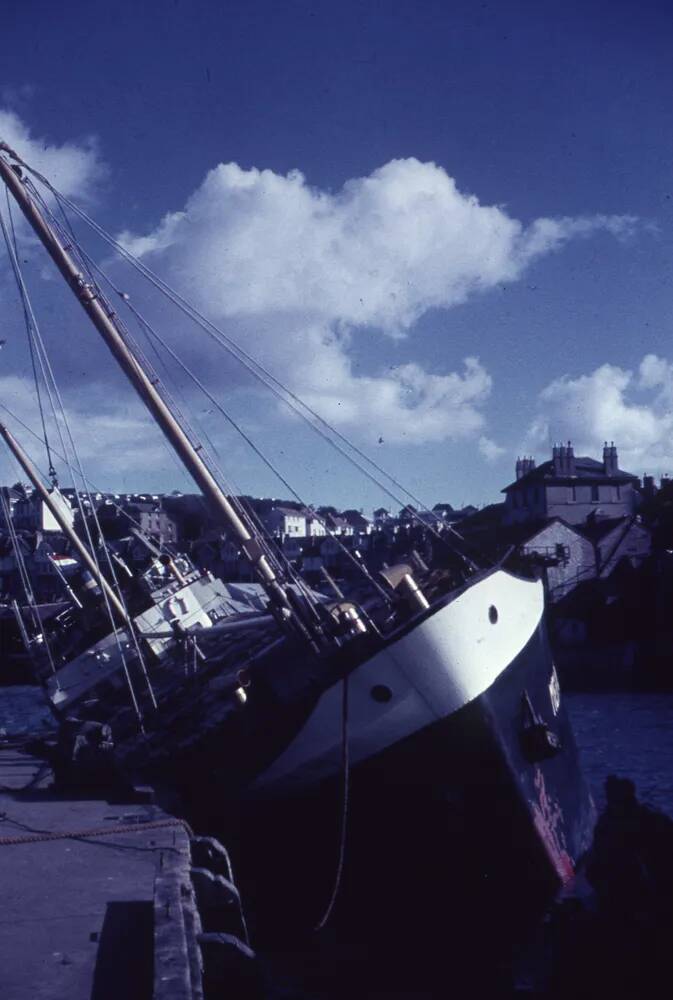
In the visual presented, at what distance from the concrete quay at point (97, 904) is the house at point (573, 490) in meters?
64.8

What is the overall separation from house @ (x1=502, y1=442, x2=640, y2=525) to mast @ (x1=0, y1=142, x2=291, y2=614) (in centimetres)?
5945

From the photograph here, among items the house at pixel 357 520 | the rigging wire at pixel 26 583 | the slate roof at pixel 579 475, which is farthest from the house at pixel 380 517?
the rigging wire at pixel 26 583

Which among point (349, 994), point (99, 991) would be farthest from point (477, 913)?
point (99, 991)

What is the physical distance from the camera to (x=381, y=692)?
12.5m

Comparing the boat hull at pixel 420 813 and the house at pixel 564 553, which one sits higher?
the house at pixel 564 553

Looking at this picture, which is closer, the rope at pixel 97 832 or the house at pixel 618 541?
the rope at pixel 97 832

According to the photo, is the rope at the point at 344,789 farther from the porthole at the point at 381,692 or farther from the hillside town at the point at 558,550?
the hillside town at the point at 558,550

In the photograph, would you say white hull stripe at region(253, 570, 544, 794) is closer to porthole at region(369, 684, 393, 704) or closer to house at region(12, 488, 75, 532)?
porthole at region(369, 684, 393, 704)

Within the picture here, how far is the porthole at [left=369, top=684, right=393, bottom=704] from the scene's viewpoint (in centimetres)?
1251

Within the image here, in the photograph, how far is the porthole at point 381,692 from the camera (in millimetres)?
12508

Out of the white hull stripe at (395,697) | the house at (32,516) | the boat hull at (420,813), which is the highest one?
the house at (32,516)

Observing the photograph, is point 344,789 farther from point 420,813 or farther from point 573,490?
point 573,490

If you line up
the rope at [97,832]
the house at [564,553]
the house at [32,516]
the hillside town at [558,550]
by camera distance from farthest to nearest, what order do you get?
1. the house at [32,516]
2. the house at [564,553]
3. the hillside town at [558,550]
4. the rope at [97,832]

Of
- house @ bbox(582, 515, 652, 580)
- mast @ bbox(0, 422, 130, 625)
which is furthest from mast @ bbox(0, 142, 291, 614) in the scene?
house @ bbox(582, 515, 652, 580)
